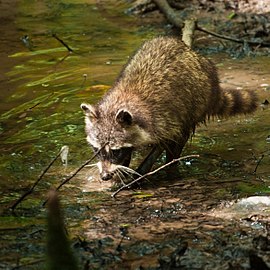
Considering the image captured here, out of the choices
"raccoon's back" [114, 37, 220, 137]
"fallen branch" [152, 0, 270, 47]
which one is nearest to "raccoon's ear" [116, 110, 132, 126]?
"raccoon's back" [114, 37, 220, 137]

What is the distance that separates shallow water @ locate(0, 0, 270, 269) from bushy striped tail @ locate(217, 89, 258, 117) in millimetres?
199

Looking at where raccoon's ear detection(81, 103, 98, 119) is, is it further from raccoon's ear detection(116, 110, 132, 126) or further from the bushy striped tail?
the bushy striped tail

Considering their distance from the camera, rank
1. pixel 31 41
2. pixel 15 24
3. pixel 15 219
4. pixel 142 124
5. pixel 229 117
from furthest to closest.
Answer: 1. pixel 15 24
2. pixel 31 41
3. pixel 229 117
4. pixel 142 124
5. pixel 15 219

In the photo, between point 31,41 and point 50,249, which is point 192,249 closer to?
point 50,249

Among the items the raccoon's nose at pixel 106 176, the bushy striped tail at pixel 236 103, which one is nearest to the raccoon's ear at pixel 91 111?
the raccoon's nose at pixel 106 176

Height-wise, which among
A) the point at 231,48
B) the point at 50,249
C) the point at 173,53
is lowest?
Result: the point at 231,48

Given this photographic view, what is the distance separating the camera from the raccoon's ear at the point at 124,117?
5.88 meters

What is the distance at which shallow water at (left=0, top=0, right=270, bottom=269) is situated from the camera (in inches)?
190

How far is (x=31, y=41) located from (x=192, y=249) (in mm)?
7933

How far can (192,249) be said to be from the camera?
4.31 m

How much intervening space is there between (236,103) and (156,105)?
4.14ft

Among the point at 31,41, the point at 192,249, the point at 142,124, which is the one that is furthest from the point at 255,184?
the point at 31,41

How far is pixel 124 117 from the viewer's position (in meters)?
5.93

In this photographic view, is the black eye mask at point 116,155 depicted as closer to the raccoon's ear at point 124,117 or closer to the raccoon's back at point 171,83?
the raccoon's ear at point 124,117
